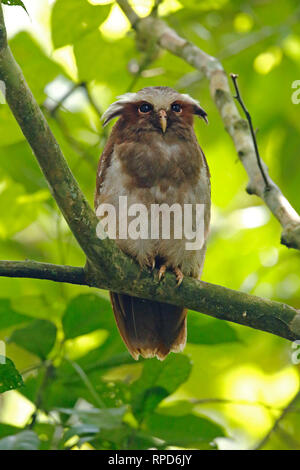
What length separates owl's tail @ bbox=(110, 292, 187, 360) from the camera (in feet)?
13.3

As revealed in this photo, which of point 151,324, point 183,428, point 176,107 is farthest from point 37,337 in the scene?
point 176,107

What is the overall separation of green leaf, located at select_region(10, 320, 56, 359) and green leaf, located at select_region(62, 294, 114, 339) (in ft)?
0.47

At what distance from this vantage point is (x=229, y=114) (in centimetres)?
369

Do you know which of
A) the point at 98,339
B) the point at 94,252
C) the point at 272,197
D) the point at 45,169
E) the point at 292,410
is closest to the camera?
the point at 45,169

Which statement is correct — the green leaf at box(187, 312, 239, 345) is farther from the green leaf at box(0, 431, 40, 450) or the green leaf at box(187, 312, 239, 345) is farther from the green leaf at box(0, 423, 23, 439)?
the green leaf at box(0, 431, 40, 450)

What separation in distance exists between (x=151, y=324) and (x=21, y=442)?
69.9 inches

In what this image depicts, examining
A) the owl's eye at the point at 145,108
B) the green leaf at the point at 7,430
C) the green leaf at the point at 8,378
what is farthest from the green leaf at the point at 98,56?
the green leaf at the point at 7,430

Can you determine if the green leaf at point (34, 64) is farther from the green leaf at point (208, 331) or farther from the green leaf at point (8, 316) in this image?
the green leaf at point (208, 331)

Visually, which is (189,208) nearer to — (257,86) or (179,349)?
(179,349)

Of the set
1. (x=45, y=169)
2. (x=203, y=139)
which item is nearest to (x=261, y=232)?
(x=203, y=139)

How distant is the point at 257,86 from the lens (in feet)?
16.5

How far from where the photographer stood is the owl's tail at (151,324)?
4.06m
